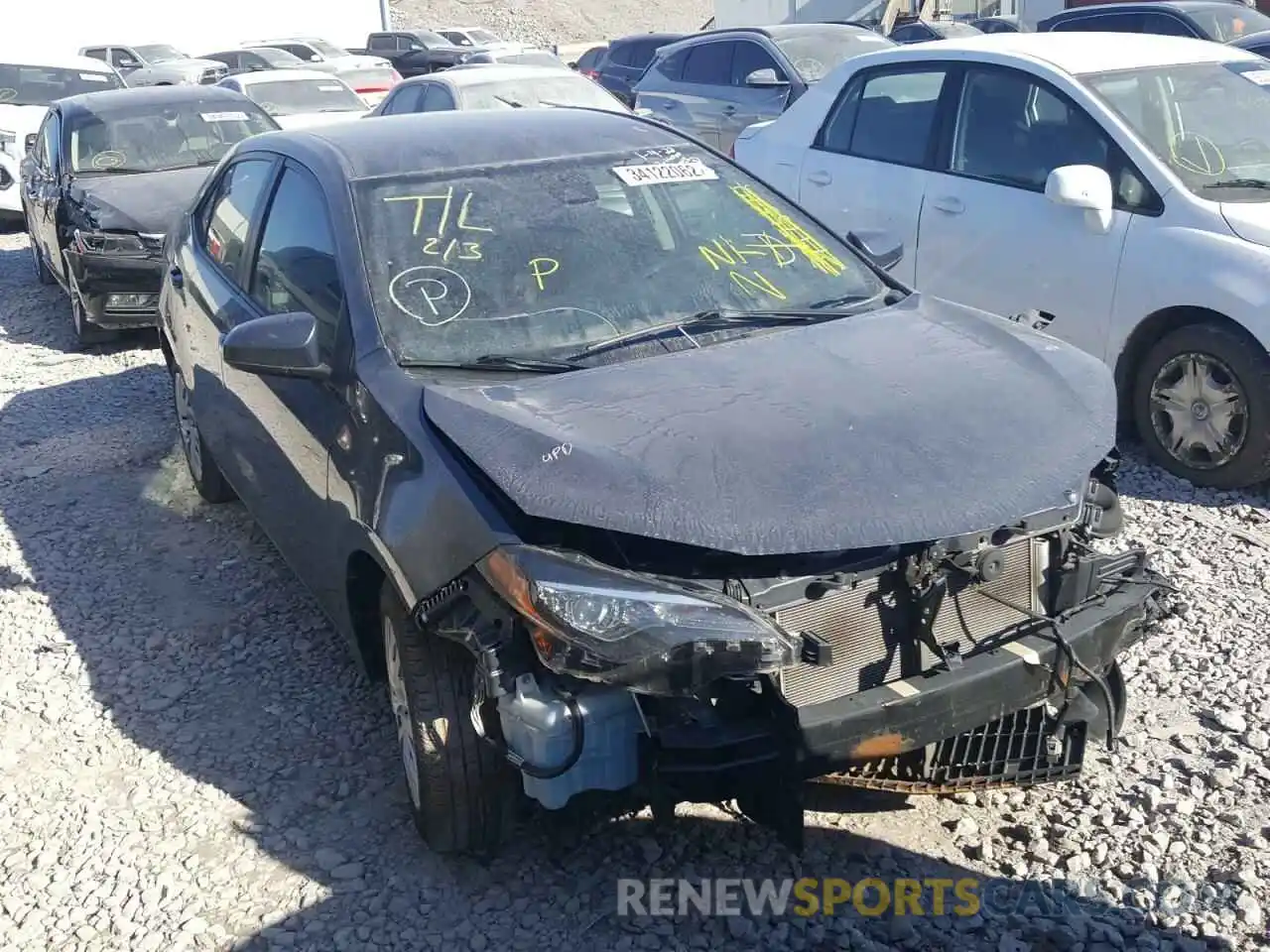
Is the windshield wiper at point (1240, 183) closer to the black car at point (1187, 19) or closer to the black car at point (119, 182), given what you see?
the black car at point (119, 182)

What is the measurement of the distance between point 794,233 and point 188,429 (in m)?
3.14

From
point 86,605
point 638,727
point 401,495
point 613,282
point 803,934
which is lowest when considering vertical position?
point 86,605

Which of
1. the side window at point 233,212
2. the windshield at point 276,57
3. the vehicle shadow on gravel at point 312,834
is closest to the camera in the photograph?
the vehicle shadow on gravel at point 312,834

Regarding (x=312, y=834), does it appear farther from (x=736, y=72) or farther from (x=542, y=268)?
(x=736, y=72)

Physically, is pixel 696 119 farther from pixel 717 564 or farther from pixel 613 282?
pixel 717 564

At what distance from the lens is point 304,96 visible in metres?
14.2

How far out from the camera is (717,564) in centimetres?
290

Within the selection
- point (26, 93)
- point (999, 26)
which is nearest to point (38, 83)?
point (26, 93)

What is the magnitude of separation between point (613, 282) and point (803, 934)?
188cm

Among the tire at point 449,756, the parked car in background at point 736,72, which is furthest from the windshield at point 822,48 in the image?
the tire at point 449,756

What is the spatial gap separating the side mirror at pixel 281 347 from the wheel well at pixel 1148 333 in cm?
360

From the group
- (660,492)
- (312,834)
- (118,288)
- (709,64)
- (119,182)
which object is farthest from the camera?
(709,64)

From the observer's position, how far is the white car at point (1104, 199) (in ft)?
17.4

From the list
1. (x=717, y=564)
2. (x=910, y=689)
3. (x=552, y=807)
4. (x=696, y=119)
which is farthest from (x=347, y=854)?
(x=696, y=119)
